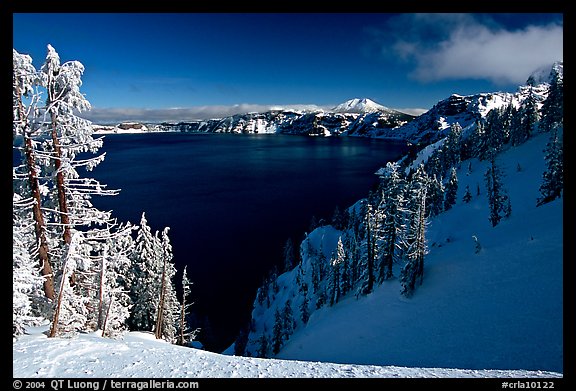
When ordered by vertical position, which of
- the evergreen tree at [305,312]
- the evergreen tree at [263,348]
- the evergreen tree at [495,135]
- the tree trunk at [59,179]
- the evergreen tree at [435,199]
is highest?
the evergreen tree at [495,135]

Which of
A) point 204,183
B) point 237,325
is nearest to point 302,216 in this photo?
point 237,325

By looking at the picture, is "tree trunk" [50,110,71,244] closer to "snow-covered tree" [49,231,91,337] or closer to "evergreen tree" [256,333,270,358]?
"snow-covered tree" [49,231,91,337]

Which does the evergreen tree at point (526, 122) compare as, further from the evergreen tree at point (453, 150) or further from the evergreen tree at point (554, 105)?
the evergreen tree at point (453, 150)

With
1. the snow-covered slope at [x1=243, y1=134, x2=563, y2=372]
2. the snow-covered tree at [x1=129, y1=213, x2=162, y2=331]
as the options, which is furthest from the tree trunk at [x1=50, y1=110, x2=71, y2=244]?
the snow-covered slope at [x1=243, y1=134, x2=563, y2=372]

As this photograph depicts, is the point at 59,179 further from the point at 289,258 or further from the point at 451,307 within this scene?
the point at 289,258

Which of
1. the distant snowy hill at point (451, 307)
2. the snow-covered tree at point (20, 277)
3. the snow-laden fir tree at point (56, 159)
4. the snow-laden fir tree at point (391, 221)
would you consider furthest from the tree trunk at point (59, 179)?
the snow-laden fir tree at point (391, 221)
